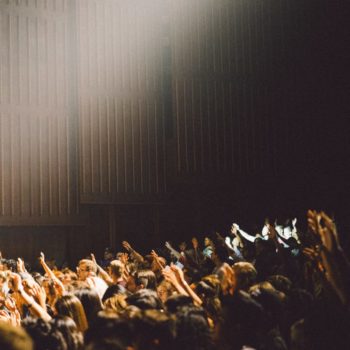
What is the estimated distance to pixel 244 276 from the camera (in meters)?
3.56

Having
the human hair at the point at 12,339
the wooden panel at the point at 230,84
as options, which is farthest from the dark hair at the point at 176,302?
the wooden panel at the point at 230,84

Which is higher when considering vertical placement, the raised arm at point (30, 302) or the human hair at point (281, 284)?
the human hair at point (281, 284)

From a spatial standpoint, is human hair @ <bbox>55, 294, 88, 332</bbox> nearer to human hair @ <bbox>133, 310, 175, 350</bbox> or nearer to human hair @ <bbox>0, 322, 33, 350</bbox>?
human hair @ <bbox>133, 310, 175, 350</bbox>

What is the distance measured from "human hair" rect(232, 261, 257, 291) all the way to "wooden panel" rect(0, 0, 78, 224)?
768 centimetres

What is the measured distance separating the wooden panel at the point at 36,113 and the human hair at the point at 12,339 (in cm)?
905

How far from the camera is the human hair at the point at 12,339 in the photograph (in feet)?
5.73

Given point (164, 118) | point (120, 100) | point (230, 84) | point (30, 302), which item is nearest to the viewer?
point (30, 302)

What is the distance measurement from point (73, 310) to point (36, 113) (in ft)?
27.7

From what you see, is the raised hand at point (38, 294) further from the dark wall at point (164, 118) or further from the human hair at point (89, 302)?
the dark wall at point (164, 118)

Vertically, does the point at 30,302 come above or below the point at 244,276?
below

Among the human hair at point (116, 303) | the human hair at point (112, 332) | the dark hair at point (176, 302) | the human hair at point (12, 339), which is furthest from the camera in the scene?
the human hair at point (116, 303)

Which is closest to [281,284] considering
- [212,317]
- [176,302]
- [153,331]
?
[212,317]

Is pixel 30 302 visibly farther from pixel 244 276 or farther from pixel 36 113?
pixel 36 113

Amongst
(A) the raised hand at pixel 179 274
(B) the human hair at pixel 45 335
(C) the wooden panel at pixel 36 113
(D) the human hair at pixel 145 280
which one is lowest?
(D) the human hair at pixel 145 280
